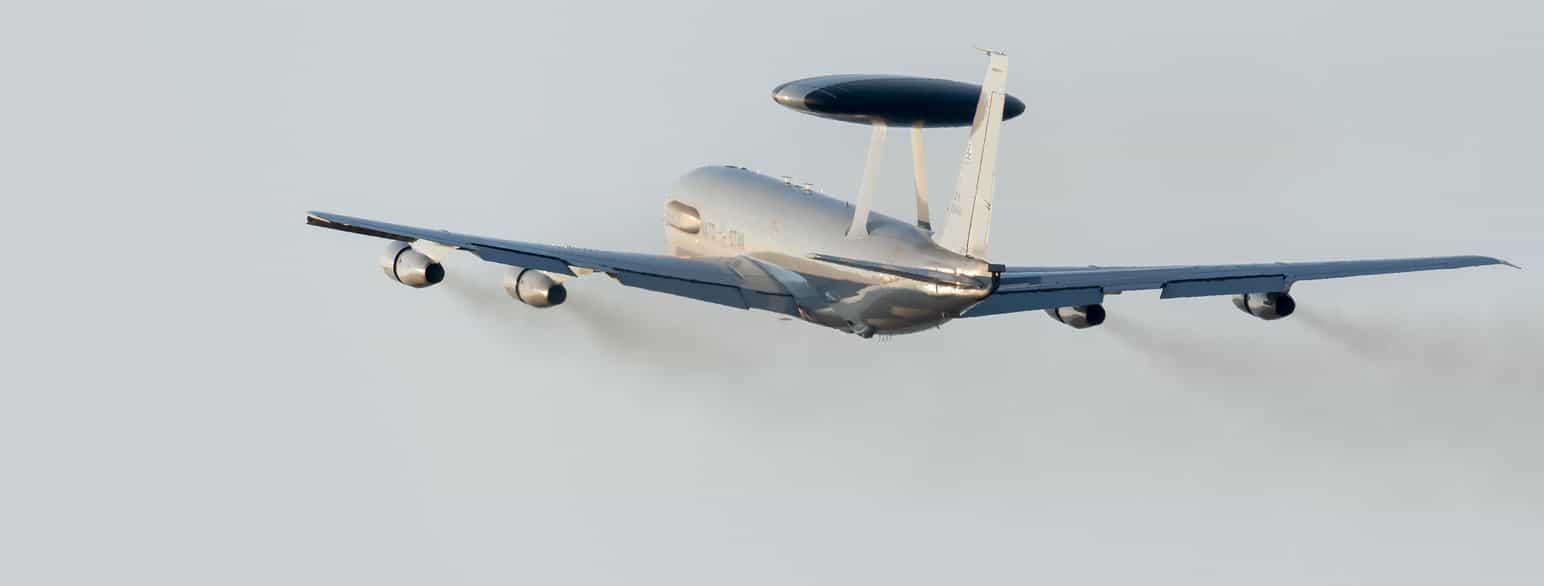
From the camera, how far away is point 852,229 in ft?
284

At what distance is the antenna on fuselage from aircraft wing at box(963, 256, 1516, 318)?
4.55 meters

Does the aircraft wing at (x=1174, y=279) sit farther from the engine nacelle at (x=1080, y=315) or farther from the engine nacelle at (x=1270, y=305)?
the engine nacelle at (x=1080, y=315)

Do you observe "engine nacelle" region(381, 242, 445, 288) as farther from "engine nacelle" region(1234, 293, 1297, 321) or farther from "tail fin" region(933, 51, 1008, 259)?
"engine nacelle" region(1234, 293, 1297, 321)

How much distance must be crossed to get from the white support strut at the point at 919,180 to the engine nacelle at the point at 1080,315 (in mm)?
4544

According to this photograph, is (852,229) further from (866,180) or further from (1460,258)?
(1460,258)

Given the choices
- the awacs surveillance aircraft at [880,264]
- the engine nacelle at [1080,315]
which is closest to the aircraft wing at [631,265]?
the awacs surveillance aircraft at [880,264]

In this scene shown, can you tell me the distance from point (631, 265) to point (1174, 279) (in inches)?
586

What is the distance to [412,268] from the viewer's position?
85562mm

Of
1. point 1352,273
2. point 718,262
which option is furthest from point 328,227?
point 1352,273

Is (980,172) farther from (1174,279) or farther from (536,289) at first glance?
(536,289)

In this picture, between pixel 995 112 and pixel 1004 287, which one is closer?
pixel 995 112

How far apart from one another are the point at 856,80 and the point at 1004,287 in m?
6.97

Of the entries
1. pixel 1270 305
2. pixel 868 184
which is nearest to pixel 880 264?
pixel 868 184

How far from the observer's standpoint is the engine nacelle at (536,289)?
8419 cm
